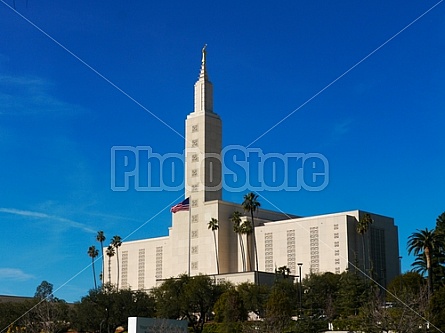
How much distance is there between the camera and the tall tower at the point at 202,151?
121438 millimetres

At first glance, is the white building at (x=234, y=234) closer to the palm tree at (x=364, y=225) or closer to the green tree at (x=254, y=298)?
the palm tree at (x=364, y=225)

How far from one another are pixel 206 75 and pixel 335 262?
37.8 meters

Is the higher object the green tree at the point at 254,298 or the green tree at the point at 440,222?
the green tree at the point at 440,222

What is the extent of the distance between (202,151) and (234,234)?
14.5 meters

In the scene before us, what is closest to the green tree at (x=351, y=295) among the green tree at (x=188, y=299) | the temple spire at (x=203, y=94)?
the green tree at (x=188, y=299)

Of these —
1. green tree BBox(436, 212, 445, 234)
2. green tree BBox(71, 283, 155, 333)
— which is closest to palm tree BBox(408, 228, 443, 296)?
green tree BBox(436, 212, 445, 234)

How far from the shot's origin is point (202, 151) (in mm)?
121750

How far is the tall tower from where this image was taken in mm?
121438

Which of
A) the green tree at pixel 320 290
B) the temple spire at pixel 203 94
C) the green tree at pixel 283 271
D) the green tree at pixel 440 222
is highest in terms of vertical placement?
the temple spire at pixel 203 94

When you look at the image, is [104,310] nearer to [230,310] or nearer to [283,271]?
[230,310]

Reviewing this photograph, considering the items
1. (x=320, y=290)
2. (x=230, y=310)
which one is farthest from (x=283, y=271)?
(x=230, y=310)

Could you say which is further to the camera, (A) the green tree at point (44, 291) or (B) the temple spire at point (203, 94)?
(B) the temple spire at point (203, 94)

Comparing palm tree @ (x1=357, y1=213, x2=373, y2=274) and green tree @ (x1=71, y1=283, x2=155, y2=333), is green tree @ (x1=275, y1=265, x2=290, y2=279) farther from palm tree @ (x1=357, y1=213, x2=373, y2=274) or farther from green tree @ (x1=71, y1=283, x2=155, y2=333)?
green tree @ (x1=71, y1=283, x2=155, y2=333)

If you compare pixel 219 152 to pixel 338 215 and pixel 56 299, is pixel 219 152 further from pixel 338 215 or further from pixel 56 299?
pixel 56 299
